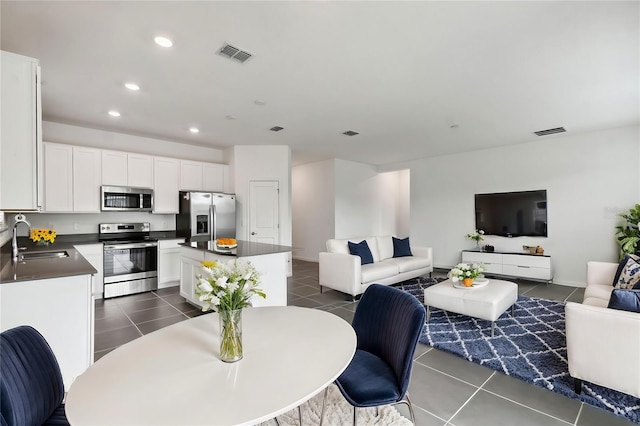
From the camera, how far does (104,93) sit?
11.7ft

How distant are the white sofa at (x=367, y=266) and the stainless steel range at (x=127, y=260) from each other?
2861 mm

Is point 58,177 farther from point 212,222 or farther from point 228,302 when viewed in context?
point 228,302

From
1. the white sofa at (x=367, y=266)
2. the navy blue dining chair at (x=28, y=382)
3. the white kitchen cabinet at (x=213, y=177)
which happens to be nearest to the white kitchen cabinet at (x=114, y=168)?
the white kitchen cabinet at (x=213, y=177)

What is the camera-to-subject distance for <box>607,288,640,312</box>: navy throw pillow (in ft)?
6.51

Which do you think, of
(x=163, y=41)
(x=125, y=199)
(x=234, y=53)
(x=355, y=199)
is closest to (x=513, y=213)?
(x=355, y=199)

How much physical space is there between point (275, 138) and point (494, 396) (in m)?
4.88

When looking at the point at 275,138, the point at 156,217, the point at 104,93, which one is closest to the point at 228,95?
the point at 104,93

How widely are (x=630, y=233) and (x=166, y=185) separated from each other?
7703mm

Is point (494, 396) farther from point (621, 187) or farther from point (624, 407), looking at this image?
point (621, 187)

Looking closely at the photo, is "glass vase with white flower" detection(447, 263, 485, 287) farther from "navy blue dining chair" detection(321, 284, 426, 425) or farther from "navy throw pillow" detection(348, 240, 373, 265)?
"navy blue dining chair" detection(321, 284, 426, 425)

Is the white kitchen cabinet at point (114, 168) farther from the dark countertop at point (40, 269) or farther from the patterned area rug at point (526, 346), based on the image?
the patterned area rug at point (526, 346)

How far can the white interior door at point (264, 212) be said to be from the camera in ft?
19.9

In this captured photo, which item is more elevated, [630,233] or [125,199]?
[125,199]

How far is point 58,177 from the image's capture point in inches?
171
